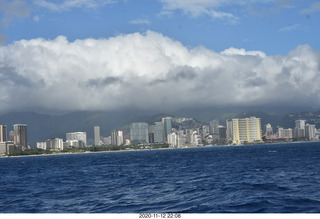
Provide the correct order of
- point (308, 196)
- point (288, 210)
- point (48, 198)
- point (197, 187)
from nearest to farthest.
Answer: point (288, 210)
point (308, 196)
point (48, 198)
point (197, 187)

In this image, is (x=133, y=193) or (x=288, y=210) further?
(x=133, y=193)

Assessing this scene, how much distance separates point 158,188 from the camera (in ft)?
163

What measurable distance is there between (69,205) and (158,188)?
1379 centimetres

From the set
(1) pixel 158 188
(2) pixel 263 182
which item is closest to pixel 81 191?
A: (1) pixel 158 188

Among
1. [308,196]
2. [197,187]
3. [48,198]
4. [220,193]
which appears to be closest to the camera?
[308,196]

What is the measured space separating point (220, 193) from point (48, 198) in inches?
773

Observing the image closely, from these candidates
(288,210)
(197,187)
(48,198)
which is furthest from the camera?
(197,187)
